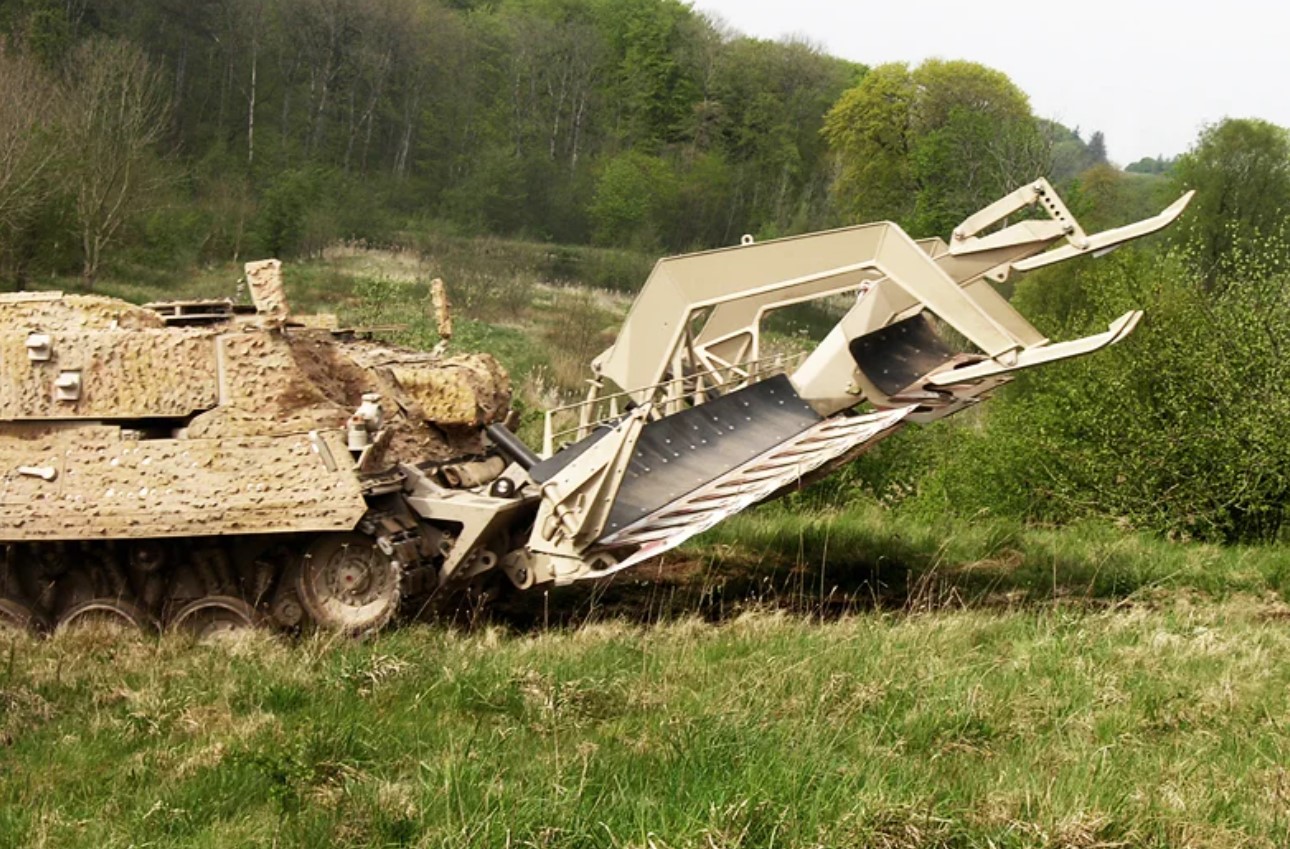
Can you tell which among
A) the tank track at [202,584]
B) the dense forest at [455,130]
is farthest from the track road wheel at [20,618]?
the dense forest at [455,130]

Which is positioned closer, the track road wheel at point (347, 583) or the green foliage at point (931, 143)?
the track road wheel at point (347, 583)

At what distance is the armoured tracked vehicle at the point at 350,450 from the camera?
8055 millimetres

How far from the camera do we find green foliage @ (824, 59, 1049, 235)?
38.1 meters

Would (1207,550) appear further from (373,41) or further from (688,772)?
(373,41)

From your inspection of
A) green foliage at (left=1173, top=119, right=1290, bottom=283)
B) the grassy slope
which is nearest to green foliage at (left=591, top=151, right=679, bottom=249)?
green foliage at (left=1173, top=119, right=1290, bottom=283)

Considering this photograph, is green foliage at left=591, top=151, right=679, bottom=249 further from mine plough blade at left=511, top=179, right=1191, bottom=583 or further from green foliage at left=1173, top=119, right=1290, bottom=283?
mine plough blade at left=511, top=179, right=1191, bottom=583

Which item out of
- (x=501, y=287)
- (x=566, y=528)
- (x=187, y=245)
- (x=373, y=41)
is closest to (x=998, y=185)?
(x=501, y=287)

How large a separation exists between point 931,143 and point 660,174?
14660 millimetres

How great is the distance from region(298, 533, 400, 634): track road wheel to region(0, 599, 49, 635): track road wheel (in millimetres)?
1680

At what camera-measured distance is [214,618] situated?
27.8 feet

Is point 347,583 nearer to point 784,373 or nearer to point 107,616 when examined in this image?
point 107,616

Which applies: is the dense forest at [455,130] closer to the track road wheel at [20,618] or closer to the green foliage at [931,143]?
the green foliage at [931,143]

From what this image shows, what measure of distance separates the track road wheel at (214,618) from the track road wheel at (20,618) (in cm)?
84

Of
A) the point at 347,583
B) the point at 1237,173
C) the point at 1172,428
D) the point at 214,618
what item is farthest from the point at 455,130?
the point at 347,583
